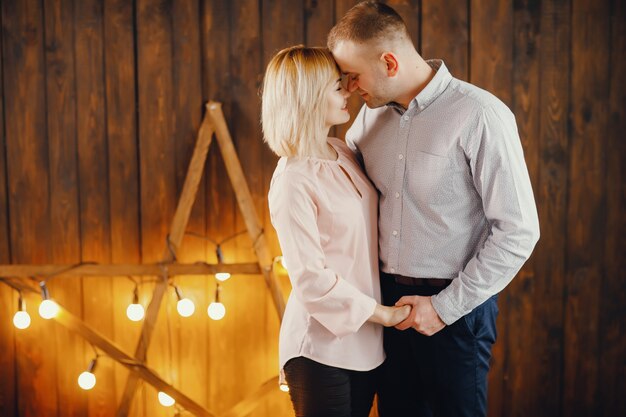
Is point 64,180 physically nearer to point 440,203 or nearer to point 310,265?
point 310,265

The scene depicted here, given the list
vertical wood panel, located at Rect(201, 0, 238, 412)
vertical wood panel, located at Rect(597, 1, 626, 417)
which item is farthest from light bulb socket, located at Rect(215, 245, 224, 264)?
vertical wood panel, located at Rect(597, 1, 626, 417)

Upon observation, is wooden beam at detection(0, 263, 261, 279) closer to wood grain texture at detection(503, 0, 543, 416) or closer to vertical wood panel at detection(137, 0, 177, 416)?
vertical wood panel at detection(137, 0, 177, 416)

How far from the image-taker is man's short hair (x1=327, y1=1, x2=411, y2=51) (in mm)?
1403

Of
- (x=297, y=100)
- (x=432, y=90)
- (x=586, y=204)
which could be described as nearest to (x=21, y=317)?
(x=297, y=100)

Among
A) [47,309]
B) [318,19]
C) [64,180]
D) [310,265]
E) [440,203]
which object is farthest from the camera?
[64,180]

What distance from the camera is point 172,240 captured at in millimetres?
1975

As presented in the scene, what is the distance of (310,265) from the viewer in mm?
1305

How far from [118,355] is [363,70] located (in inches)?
50.3

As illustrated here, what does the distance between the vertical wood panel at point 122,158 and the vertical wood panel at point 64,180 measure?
0.13 m

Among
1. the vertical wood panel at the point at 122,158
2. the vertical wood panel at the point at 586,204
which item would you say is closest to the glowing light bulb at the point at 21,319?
the vertical wood panel at the point at 122,158

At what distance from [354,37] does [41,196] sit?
1.34 metres

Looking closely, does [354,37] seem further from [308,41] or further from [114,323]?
[114,323]

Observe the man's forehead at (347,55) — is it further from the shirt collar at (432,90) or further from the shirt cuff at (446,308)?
the shirt cuff at (446,308)

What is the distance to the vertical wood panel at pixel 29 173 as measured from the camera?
80.2 inches
